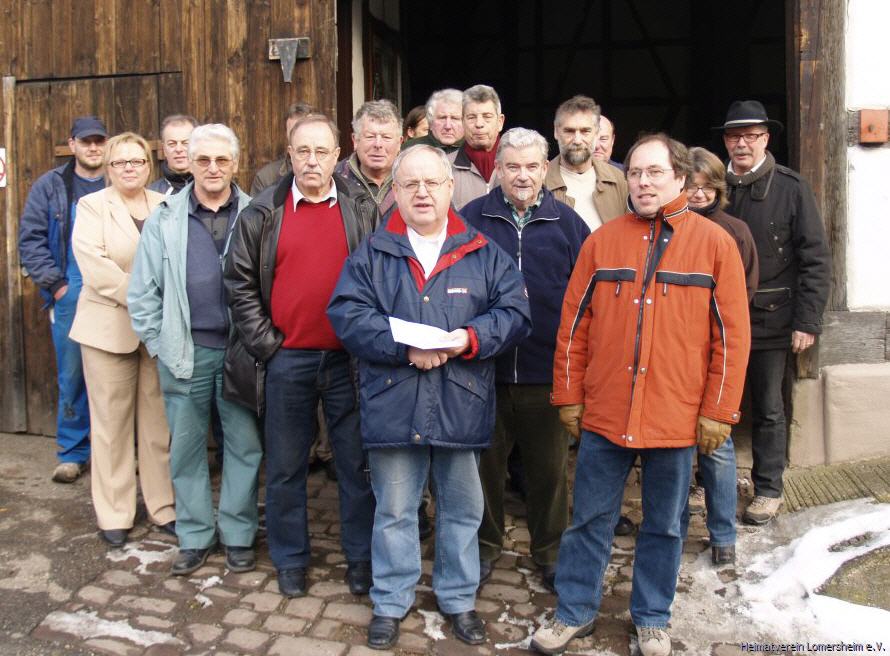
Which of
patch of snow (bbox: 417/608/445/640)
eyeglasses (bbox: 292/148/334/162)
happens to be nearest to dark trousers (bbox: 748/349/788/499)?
patch of snow (bbox: 417/608/445/640)

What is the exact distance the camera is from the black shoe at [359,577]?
377 cm

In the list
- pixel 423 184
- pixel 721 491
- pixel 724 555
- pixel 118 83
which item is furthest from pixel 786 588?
pixel 118 83

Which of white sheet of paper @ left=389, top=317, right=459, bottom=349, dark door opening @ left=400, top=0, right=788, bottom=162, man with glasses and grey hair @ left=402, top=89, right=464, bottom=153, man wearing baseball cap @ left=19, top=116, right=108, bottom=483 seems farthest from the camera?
dark door opening @ left=400, top=0, right=788, bottom=162

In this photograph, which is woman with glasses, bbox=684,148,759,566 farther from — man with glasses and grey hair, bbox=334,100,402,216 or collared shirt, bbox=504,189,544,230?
man with glasses and grey hair, bbox=334,100,402,216

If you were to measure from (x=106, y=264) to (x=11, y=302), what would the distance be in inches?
84.2

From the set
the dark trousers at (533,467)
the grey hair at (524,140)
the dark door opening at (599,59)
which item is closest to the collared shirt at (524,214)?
the grey hair at (524,140)

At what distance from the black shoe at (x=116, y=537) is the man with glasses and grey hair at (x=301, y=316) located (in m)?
0.92

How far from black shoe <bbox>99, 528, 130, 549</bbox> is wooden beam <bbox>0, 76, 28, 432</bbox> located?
2119 millimetres

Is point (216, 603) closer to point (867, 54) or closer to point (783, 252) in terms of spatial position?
point (783, 252)

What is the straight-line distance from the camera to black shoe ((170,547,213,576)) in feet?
13.0

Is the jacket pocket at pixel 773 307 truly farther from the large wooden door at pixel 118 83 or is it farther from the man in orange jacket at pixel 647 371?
Result: the large wooden door at pixel 118 83

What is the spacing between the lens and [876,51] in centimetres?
478

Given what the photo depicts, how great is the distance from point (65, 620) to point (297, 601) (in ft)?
2.98

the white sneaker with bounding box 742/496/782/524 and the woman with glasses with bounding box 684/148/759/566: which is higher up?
the woman with glasses with bounding box 684/148/759/566
